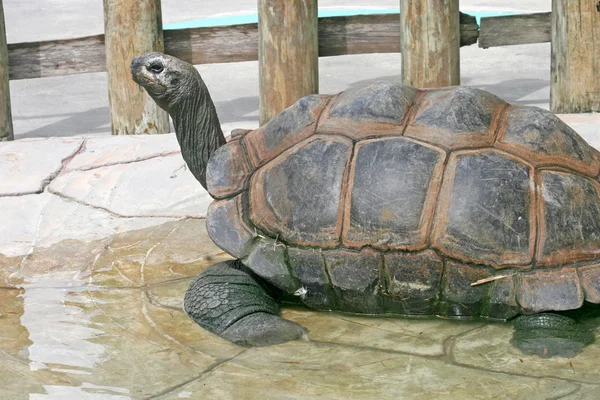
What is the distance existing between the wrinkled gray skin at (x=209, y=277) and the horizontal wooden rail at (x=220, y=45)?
219 cm

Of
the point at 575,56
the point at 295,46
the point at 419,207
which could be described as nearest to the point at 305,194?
the point at 419,207

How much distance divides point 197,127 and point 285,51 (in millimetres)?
1968

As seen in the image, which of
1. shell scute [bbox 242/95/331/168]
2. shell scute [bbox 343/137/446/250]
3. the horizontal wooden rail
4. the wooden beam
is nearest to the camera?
shell scute [bbox 343/137/446/250]

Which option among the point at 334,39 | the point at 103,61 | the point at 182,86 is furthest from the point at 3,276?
the point at 334,39

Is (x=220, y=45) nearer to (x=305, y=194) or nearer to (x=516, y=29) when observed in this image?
(x=516, y=29)

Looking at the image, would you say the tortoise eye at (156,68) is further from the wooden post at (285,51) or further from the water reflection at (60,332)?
the wooden post at (285,51)

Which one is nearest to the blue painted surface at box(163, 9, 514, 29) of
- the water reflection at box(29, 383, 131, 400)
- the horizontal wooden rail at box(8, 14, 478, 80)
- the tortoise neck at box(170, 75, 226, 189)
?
the horizontal wooden rail at box(8, 14, 478, 80)

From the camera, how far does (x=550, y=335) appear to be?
3908 millimetres

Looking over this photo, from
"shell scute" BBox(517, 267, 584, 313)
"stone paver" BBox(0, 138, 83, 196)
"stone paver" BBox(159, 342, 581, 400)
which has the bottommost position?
"stone paver" BBox(159, 342, 581, 400)

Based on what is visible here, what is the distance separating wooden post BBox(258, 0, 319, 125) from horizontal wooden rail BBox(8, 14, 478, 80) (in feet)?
0.86

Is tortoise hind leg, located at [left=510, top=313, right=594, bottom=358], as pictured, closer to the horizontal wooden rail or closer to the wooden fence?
the wooden fence

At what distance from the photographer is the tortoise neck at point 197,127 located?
4.64 m

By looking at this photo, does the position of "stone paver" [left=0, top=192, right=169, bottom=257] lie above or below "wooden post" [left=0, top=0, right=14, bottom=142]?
below

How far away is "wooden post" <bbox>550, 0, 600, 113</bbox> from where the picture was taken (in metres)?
6.38
